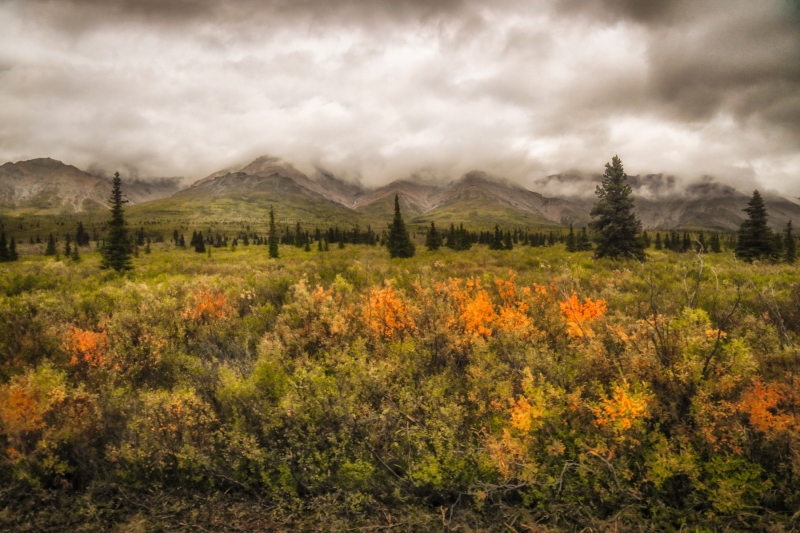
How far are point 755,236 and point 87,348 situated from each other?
4951cm

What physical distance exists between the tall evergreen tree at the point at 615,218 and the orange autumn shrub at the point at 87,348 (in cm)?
3106

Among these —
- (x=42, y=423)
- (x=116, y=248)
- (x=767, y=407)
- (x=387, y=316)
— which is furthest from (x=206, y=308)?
(x=116, y=248)

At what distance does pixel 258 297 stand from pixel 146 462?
791 centimetres

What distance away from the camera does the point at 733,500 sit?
397 cm

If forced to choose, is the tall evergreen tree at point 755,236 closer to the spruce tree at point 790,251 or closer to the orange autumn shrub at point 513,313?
the spruce tree at point 790,251

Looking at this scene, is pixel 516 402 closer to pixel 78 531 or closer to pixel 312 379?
pixel 312 379

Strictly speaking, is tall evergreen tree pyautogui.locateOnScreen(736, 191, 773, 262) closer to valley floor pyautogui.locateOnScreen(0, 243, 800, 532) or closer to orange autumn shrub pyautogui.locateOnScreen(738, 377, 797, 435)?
valley floor pyautogui.locateOnScreen(0, 243, 800, 532)

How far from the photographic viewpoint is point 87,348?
27.0 feet

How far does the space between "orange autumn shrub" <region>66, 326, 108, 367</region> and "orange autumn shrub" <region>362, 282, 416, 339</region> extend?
6.28 m

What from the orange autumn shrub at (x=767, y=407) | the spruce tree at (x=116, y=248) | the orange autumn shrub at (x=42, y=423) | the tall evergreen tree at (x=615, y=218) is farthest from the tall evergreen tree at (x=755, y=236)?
the spruce tree at (x=116, y=248)

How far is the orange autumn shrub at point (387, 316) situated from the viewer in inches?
360

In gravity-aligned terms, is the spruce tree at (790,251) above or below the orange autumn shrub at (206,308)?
above

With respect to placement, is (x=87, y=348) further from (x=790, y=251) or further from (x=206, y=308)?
(x=790, y=251)

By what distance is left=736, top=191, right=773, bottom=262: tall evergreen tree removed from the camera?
32.3m
